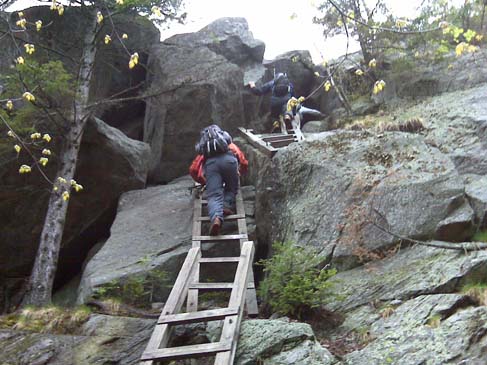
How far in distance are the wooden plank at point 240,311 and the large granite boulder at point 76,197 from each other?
589 cm

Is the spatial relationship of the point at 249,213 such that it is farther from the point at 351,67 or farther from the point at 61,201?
the point at 351,67

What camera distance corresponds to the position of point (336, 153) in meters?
9.60

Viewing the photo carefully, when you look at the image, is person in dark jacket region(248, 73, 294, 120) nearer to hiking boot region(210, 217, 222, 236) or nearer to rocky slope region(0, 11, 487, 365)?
rocky slope region(0, 11, 487, 365)

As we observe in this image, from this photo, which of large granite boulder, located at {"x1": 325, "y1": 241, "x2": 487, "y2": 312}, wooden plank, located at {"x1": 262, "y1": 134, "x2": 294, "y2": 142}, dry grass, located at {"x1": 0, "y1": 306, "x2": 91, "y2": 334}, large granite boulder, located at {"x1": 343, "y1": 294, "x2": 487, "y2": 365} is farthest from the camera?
wooden plank, located at {"x1": 262, "y1": 134, "x2": 294, "y2": 142}

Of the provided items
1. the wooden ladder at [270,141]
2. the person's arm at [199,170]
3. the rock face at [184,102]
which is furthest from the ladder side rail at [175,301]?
the rock face at [184,102]

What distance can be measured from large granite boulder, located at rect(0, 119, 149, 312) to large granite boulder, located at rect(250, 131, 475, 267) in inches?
155

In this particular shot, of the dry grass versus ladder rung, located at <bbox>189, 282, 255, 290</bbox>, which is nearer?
the dry grass

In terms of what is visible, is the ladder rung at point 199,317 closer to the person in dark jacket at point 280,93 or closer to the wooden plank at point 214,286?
the wooden plank at point 214,286

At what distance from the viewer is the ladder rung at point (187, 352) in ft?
17.4

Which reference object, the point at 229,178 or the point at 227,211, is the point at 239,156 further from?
the point at 227,211

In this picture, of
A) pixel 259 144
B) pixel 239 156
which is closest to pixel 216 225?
pixel 239 156

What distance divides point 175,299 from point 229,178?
355cm

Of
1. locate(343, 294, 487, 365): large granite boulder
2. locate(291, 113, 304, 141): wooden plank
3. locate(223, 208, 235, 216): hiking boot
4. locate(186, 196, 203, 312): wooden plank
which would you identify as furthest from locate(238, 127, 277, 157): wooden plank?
locate(343, 294, 487, 365): large granite boulder

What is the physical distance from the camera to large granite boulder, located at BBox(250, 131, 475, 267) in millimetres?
7541
